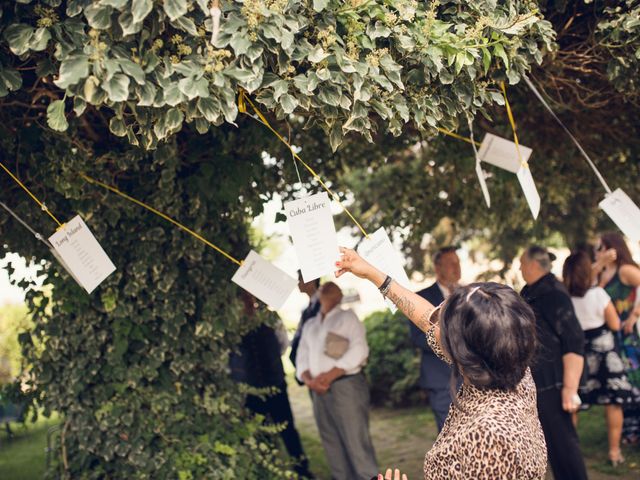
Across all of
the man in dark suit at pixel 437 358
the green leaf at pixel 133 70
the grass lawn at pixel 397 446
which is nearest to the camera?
the green leaf at pixel 133 70

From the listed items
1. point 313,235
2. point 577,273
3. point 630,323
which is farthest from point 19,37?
point 630,323

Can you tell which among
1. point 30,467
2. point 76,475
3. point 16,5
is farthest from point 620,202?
point 30,467

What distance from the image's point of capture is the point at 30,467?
7.69 m

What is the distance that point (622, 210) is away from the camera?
396 centimetres

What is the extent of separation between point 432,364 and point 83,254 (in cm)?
299

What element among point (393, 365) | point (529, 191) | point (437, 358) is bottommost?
point (393, 365)

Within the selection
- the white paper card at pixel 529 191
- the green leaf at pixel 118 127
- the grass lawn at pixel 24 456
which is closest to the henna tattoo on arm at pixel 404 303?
the white paper card at pixel 529 191

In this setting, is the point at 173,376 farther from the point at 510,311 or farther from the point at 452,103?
the point at 510,311

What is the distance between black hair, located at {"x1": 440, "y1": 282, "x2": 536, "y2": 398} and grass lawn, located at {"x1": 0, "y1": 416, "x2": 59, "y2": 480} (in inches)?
232

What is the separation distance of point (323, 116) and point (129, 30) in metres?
0.95

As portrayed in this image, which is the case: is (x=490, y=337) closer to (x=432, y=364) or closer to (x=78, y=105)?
(x=78, y=105)

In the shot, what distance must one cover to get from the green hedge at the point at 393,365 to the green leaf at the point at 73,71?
24.9 feet

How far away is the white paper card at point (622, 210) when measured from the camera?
154 inches

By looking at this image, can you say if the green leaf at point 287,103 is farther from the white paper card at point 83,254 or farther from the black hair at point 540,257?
the black hair at point 540,257
